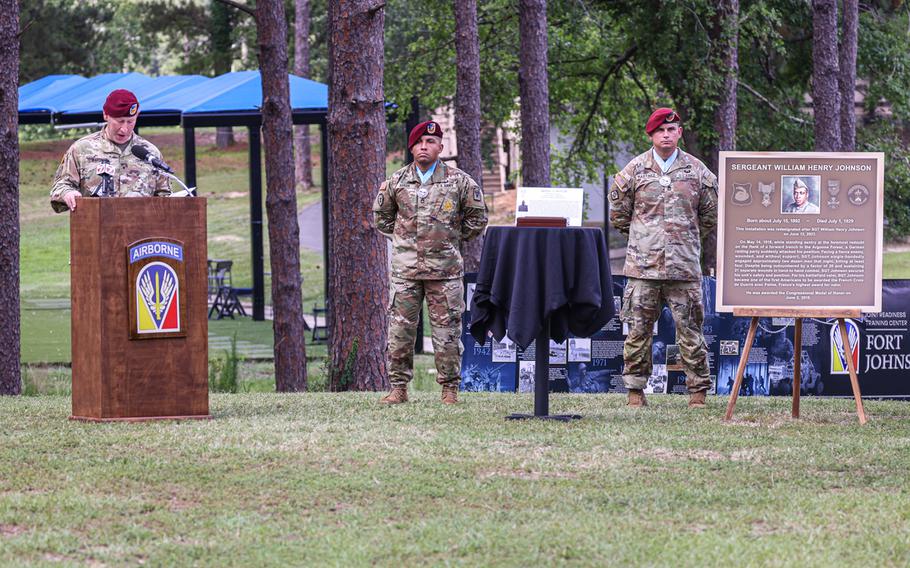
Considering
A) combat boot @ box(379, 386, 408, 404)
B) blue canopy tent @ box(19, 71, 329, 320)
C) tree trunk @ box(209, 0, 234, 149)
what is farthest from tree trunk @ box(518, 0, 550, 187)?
tree trunk @ box(209, 0, 234, 149)

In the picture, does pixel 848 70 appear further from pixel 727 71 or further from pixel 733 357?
pixel 733 357

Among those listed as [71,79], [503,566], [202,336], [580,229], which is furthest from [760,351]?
[71,79]

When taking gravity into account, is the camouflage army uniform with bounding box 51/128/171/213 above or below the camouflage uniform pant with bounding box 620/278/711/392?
above

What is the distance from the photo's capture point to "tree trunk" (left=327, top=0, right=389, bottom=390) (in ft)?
43.3

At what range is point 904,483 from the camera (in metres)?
7.09

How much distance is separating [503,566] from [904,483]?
8.67 feet

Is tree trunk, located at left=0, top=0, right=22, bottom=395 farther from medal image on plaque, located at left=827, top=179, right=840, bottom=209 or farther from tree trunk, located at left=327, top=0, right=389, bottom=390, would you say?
medal image on plaque, located at left=827, top=179, right=840, bottom=209

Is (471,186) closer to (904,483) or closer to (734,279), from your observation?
(734,279)

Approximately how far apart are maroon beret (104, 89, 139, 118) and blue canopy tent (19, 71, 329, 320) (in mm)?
12514

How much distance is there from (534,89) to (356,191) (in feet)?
22.9

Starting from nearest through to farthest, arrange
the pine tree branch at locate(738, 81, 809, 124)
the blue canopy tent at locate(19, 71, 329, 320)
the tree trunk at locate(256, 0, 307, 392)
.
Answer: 1. the tree trunk at locate(256, 0, 307, 392)
2. the blue canopy tent at locate(19, 71, 329, 320)
3. the pine tree branch at locate(738, 81, 809, 124)

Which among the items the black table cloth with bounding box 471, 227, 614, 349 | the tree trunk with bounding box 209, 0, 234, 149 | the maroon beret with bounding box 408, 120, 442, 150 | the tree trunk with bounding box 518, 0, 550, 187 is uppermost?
the tree trunk with bounding box 209, 0, 234, 149

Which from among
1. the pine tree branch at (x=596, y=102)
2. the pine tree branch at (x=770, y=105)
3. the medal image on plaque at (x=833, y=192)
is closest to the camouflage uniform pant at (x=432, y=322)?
the medal image on plaque at (x=833, y=192)

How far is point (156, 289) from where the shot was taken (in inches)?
346
